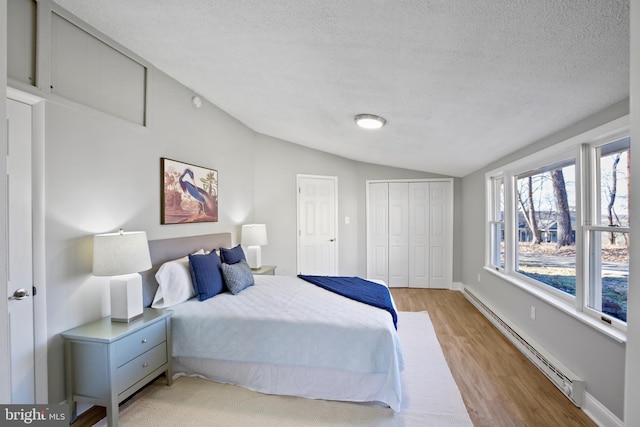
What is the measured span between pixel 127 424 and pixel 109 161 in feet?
6.10

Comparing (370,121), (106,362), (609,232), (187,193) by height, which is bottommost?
(106,362)

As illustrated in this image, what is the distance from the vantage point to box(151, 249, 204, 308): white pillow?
2.64 metres

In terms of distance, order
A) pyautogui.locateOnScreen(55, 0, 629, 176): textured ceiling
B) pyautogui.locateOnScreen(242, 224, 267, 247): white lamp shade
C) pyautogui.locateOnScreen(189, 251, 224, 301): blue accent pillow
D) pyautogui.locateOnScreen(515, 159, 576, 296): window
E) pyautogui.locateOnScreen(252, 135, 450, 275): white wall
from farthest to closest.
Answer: pyautogui.locateOnScreen(252, 135, 450, 275): white wall
pyautogui.locateOnScreen(242, 224, 267, 247): white lamp shade
pyautogui.locateOnScreen(189, 251, 224, 301): blue accent pillow
pyautogui.locateOnScreen(515, 159, 576, 296): window
pyautogui.locateOnScreen(55, 0, 629, 176): textured ceiling

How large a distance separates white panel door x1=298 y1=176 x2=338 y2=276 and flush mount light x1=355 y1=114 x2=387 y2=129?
2.17 meters

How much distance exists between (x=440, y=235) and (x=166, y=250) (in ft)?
14.5

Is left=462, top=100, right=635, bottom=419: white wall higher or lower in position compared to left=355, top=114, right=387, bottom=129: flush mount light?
lower

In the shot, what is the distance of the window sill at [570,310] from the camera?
1865 millimetres

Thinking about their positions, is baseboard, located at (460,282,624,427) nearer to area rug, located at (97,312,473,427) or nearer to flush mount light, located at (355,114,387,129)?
area rug, located at (97,312,473,427)

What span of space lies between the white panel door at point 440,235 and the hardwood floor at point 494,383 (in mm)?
1558

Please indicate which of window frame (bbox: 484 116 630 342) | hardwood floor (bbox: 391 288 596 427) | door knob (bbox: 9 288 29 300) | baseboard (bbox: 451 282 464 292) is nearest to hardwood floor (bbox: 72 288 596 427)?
hardwood floor (bbox: 391 288 596 427)

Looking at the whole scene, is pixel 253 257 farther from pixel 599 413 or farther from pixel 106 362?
pixel 599 413

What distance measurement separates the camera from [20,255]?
181cm

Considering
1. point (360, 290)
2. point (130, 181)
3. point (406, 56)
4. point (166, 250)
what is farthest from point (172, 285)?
point (406, 56)

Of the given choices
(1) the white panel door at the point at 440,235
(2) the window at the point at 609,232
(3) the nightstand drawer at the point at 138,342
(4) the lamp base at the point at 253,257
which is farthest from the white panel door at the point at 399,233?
(3) the nightstand drawer at the point at 138,342
